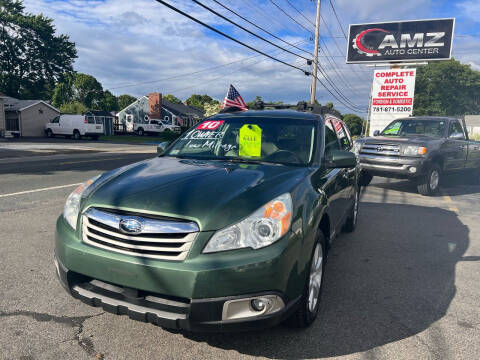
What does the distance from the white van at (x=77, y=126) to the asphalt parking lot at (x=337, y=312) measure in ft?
98.2

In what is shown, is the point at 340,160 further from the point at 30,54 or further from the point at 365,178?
the point at 30,54

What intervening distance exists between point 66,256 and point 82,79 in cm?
8580

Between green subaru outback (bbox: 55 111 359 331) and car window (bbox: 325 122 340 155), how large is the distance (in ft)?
3.10

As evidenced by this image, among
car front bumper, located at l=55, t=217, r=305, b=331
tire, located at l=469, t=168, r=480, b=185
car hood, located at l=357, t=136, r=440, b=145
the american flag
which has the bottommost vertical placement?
tire, located at l=469, t=168, r=480, b=185

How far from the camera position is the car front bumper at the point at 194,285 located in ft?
7.05

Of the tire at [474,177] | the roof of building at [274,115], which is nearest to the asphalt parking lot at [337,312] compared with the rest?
the roof of building at [274,115]

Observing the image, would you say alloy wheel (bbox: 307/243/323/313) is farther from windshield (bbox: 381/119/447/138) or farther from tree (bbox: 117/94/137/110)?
tree (bbox: 117/94/137/110)

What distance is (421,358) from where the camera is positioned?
99.5 inches

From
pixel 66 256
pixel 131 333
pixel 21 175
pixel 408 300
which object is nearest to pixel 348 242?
pixel 408 300

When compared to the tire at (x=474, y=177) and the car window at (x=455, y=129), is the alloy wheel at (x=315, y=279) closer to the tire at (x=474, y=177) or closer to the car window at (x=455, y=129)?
the car window at (x=455, y=129)

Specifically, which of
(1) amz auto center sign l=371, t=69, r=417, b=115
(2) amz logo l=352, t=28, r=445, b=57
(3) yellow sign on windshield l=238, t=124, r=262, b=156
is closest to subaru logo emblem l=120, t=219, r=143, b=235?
(3) yellow sign on windshield l=238, t=124, r=262, b=156

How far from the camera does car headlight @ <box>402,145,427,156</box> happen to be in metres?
8.56

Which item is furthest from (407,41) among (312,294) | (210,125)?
(312,294)

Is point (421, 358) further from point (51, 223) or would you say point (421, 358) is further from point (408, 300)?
point (51, 223)
